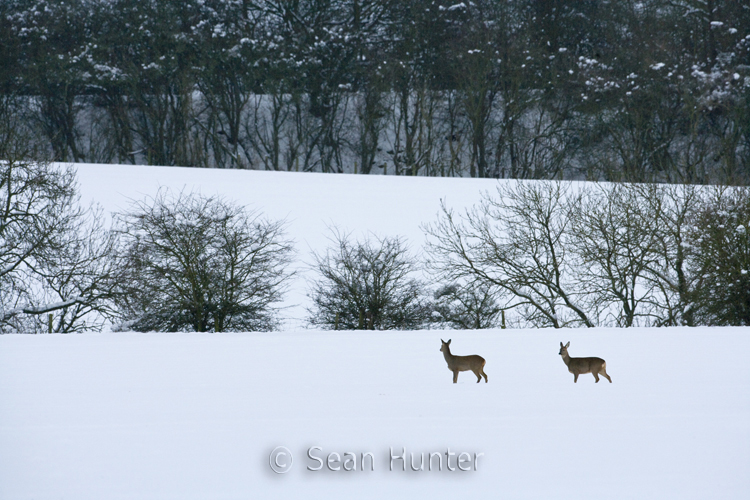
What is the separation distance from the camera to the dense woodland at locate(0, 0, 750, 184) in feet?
90.0

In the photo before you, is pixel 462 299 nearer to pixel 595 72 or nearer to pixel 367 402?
pixel 367 402

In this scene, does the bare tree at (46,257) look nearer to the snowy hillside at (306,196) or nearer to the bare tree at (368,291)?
the snowy hillside at (306,196)

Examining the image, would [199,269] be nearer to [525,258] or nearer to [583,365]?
[525,258]

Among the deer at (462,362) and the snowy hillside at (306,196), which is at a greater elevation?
the snowy hillside at (306,196)

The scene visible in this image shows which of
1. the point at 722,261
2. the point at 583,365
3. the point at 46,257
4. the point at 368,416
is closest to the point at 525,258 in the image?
the point at 722,261

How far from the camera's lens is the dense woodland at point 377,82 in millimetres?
27438

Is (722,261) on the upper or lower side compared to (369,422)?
upper

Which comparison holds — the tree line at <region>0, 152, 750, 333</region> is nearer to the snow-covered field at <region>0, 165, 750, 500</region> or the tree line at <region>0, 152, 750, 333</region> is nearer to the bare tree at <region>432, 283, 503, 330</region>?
the bare tree at <region>432, 283, 503, 330</region>

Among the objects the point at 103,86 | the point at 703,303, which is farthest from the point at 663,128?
the point at 103,86

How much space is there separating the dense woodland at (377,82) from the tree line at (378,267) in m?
11.7

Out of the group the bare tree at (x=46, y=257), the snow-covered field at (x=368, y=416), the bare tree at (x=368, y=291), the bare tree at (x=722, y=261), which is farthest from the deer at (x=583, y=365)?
the bare tree at (x=46, y=257)

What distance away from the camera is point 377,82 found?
29406 millimetres

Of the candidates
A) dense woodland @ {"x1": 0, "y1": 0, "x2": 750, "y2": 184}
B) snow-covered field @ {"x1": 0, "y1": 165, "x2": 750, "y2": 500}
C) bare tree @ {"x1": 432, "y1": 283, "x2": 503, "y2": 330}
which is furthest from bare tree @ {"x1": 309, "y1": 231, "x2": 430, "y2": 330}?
dense woodland @ {"x1": 0, "y1": 0, "x2": 750, "y2": 184}

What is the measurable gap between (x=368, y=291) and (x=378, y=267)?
623 millimetres
